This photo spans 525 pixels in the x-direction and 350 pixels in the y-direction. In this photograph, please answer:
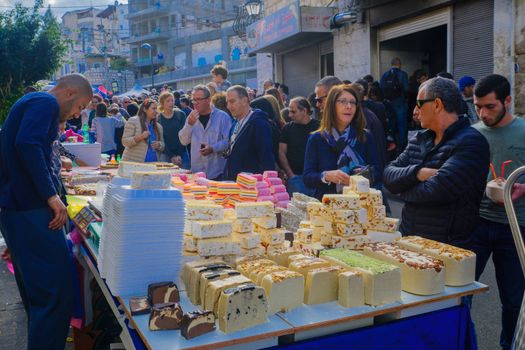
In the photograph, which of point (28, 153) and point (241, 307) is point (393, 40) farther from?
point (241, 307)

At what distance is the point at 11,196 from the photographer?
2.93 metres

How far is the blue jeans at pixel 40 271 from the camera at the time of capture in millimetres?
2936

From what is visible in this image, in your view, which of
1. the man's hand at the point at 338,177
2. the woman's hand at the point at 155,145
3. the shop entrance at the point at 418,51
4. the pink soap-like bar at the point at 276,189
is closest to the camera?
the man's hand at the point at 338,177

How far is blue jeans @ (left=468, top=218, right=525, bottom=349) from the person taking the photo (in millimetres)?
2941

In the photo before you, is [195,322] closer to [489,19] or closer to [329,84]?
[329,84]

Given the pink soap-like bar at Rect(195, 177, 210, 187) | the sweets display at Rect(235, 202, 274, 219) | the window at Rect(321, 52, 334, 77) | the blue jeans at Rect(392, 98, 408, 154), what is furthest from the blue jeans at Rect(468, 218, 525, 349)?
the window at Rect(321, 52, 334, 77)

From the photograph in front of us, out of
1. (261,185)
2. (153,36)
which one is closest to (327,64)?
(261,185)

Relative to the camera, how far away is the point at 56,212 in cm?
295

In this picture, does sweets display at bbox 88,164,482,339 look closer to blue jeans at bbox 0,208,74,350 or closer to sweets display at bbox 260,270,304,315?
sweets display at bbox 260,270,304,315

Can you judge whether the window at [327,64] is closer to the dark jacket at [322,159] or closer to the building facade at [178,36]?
the dark jacket at [322,159]

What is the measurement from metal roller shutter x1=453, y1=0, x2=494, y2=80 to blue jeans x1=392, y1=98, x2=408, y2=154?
3.70 ft

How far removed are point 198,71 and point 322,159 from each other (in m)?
42.3

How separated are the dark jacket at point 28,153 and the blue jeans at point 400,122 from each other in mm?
7780

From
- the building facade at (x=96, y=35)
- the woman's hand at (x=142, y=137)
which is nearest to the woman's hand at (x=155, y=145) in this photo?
the woman's hand at (x=142, y=137)
